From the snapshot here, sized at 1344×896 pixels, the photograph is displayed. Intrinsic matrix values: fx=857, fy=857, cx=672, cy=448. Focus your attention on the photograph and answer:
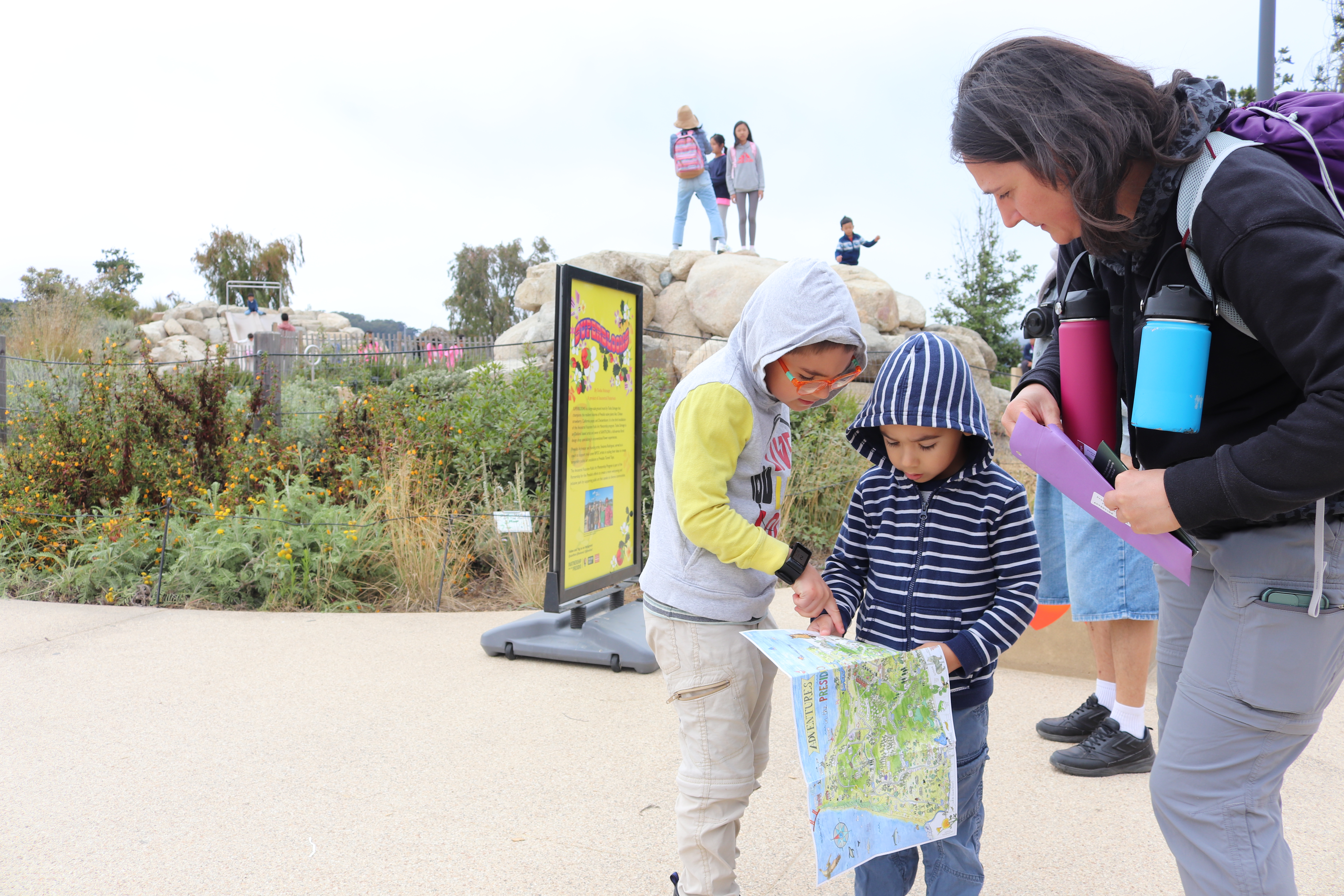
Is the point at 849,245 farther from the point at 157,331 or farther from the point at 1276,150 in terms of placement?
the point at 157,331

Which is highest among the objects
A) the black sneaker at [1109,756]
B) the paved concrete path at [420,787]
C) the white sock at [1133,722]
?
the white sock at [1133,722]

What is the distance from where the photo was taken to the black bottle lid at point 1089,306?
5.48 ft

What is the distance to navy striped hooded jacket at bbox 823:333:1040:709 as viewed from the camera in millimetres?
1726

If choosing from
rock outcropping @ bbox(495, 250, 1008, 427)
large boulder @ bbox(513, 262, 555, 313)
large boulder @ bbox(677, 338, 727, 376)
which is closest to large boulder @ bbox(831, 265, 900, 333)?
rock outcropping @ bbox(495, 250, 1008, 427)

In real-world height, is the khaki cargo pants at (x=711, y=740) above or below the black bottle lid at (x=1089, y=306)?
below

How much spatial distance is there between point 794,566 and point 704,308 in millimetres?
11508

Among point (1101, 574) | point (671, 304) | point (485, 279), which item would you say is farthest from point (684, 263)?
point (485, 279)

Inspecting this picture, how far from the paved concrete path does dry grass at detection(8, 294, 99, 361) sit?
7.24 metres

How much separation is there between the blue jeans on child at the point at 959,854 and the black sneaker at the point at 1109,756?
4.05 ft

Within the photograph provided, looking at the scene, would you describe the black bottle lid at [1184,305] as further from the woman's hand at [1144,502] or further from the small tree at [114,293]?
the small tree at [114,293]

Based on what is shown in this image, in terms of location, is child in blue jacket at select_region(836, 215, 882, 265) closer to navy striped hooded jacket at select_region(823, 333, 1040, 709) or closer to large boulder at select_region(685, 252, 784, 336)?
large boulder at select_region(685, 252, 784, 336)

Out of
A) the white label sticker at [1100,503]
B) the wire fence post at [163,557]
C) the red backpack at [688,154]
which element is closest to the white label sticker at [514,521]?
the wire fence post at [163,557]

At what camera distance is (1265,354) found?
1306 mm

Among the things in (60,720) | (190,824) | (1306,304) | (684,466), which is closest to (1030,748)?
(684,466)
